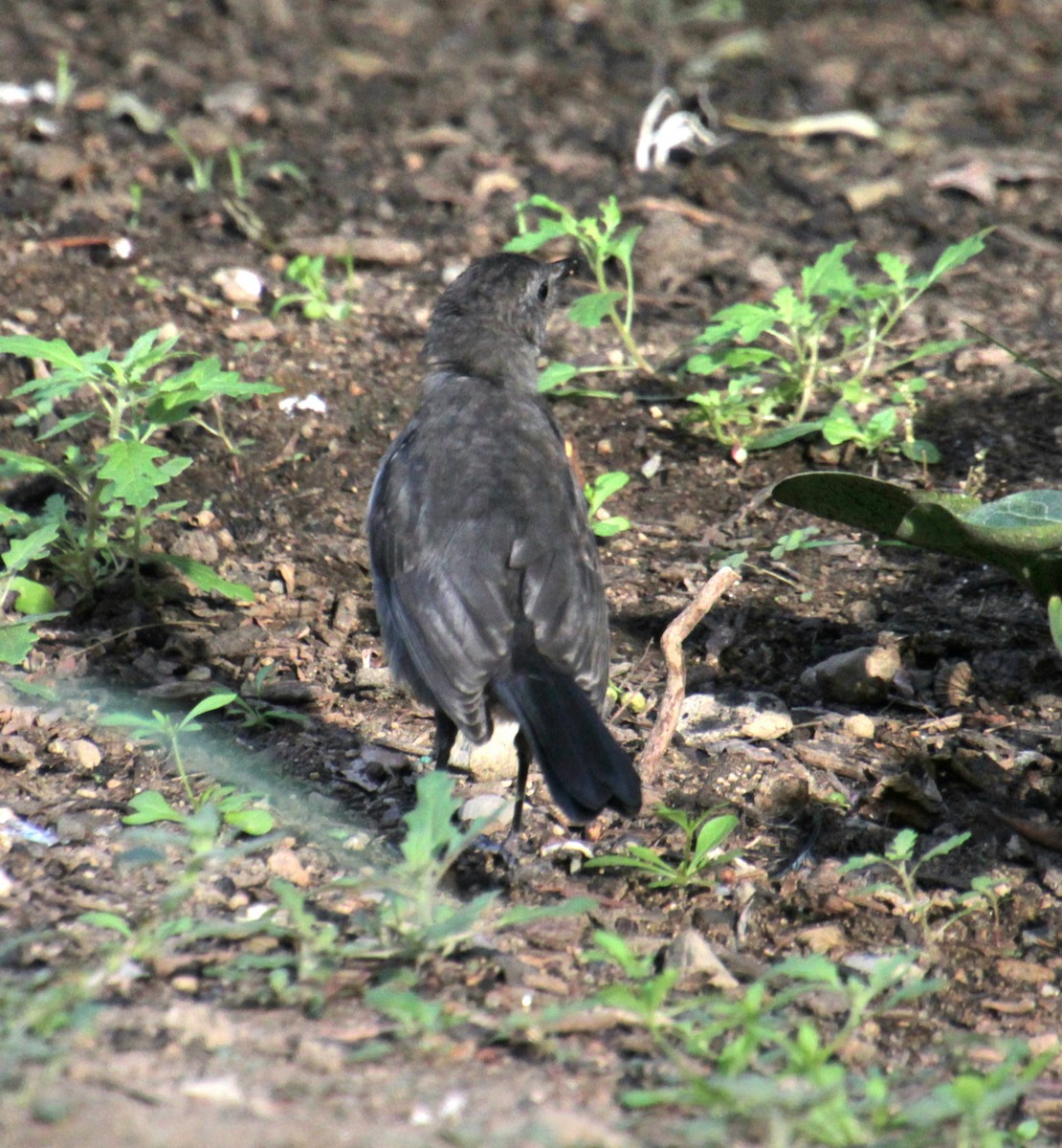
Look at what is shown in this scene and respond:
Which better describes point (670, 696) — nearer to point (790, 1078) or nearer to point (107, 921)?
point (790, 1078)

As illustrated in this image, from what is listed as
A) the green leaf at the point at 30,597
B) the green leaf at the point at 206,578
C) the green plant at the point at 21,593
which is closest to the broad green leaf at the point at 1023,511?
the green leaf at the point at 206,578

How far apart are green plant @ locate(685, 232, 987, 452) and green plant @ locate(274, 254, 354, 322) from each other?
1.64 metres

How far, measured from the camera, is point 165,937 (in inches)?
140

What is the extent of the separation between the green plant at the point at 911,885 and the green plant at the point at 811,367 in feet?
6.08

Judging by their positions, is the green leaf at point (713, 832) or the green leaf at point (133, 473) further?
the green leaf at point (133, 473)

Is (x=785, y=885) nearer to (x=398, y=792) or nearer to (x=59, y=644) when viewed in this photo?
(x=398, y=792)

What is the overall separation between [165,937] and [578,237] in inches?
134

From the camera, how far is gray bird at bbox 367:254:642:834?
13.9ft

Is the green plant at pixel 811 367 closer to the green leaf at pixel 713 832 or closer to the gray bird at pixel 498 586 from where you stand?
the gray bird at pixel 498 586

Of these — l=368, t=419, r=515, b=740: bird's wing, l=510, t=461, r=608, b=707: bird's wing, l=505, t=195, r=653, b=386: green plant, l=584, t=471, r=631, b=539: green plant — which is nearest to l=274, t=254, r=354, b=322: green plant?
l=505, t=195, r=653, b=386: green plant

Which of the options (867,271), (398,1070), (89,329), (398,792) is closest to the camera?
(398,1070)

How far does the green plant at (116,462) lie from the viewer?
470 cm

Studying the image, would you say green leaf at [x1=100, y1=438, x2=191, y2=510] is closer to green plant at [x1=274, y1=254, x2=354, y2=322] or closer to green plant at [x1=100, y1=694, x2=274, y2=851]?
green plant at [x1=100, y1=694, x2=274, y2=851]

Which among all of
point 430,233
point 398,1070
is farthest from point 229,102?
point 398,1070
